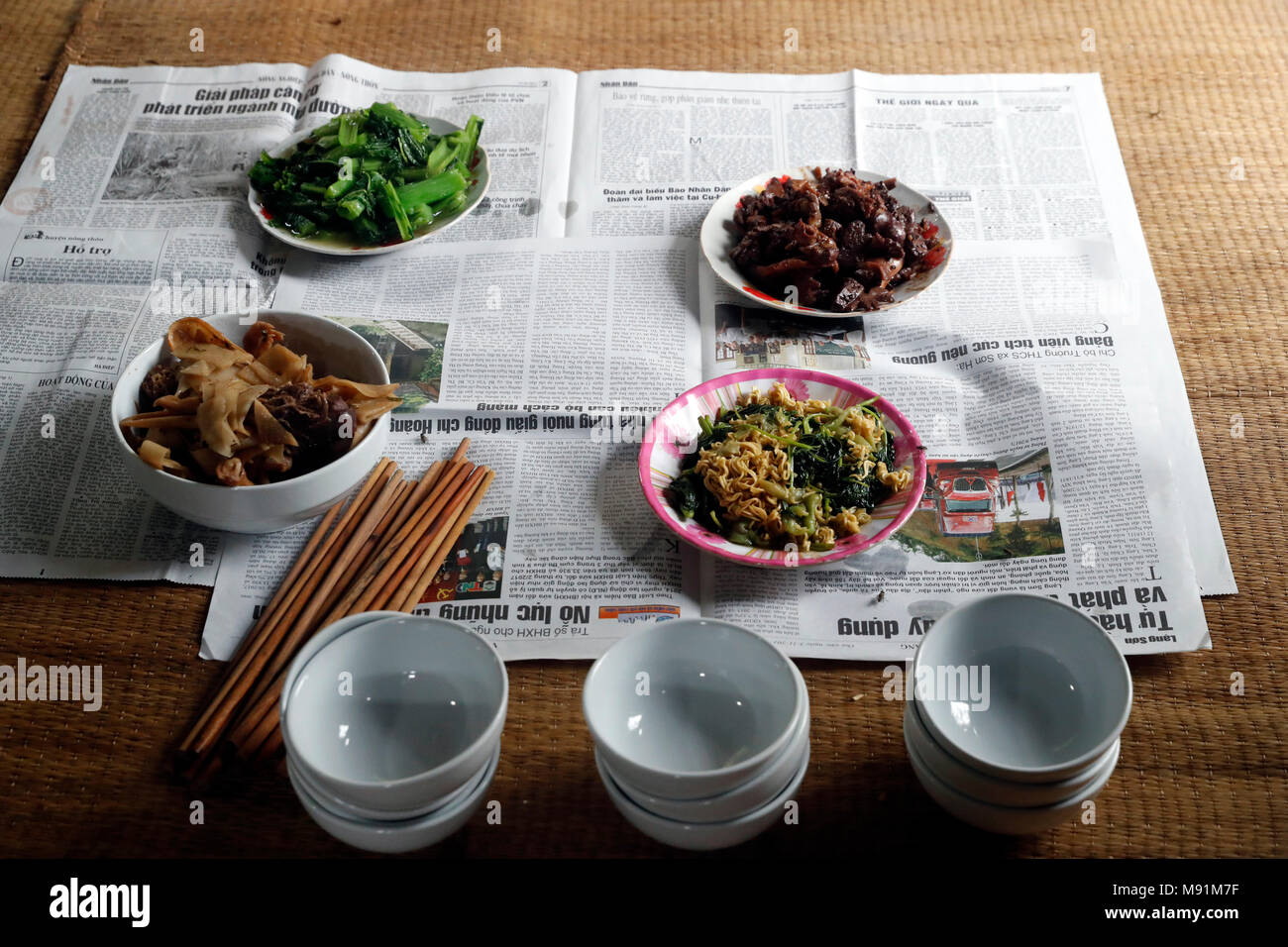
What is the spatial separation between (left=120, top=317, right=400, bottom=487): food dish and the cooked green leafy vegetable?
0.46m

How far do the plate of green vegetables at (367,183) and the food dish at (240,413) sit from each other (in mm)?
418

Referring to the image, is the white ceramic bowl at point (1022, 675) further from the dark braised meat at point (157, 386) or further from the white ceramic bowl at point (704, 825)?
the dark braised meat at point (157, 386)

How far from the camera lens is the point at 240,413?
111 cm

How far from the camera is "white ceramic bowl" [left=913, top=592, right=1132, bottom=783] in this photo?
0.93 meters

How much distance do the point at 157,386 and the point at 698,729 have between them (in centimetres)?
75

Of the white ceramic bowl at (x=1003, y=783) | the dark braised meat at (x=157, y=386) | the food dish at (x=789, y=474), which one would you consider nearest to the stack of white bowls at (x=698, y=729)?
the white ceramic bowl at (x=1003, y=783)

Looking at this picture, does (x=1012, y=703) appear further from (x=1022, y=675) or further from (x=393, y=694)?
(x=393, y=694)

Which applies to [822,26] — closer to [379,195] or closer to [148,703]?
[379,195]

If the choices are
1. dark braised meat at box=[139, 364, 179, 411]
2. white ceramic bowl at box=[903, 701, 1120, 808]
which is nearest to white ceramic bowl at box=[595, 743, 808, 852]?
white ceramic bowl at box=[903, 701, 1120, 808]

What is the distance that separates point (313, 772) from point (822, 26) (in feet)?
5.80

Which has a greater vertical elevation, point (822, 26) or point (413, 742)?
point (822, 26)

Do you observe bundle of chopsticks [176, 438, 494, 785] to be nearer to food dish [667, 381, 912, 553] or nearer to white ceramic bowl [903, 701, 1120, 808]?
→ food dish [667, 381, 912, 553]

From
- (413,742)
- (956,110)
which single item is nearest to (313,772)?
(413,742)

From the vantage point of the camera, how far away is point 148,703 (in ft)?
3.55
